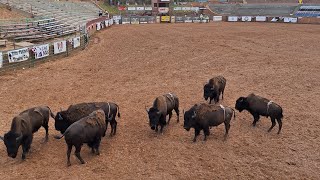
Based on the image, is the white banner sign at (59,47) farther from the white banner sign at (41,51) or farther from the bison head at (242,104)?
the bison head at (242,104)

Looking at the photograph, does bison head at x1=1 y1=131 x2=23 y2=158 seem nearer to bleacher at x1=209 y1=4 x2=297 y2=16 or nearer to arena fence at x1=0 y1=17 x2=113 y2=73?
arena fence at x1=0 y1=17 x2=113 y2=73

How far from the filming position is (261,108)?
42.7 feet

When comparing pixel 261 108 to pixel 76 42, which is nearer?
pixel 261 108

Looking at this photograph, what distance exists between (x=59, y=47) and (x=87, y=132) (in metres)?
17.3

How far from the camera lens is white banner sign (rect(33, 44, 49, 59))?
23312 millimetres

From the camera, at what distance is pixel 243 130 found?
1294 cm

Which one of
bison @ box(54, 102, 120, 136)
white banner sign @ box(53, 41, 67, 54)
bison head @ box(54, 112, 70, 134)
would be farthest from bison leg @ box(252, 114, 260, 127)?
white banner sign @ box(53, 41, 67, 54)

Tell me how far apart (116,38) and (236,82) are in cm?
2042

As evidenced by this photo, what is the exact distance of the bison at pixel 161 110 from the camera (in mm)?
11995

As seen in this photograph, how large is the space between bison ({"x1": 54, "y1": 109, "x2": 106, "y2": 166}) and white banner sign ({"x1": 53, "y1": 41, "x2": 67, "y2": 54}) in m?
15.8

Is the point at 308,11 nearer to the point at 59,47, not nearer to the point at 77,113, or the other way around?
the point at 59,47

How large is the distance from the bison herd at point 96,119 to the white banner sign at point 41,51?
1253 cm

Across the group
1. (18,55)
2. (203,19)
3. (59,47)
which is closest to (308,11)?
(203,19)

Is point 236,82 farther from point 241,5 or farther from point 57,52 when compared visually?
point 241,5
